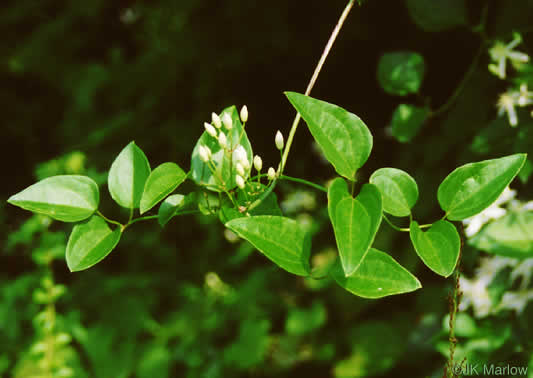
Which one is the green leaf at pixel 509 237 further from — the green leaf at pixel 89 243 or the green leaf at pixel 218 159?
the green leaf at pixel 89 243

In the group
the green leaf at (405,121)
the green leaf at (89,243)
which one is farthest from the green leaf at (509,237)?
the green leaf at (89,243)

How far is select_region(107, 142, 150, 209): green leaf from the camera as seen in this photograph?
0.60m

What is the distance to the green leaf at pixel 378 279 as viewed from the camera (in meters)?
0.49

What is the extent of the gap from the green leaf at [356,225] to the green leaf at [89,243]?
25cm

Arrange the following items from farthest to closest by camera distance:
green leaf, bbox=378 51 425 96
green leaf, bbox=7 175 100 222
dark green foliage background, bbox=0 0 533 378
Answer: dark green foliage background, bbox=0 0 533 378
green leaf, bbox=378 51 425 96
green leaf, bbox=7 175 100 222

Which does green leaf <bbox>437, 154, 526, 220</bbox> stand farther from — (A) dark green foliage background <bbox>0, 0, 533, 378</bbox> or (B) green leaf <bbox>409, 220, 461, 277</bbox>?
(A) dark green foliage background <bbox>0, 0, 533, 378</bbox>

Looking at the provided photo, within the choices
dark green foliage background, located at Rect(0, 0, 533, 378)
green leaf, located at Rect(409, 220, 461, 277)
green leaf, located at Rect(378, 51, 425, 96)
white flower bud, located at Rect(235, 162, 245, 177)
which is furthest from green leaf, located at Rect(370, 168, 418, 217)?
dark green foliage background, located at Rect(0, 0, 533, 378)

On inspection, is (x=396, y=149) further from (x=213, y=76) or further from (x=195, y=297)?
(x=195, y=297)

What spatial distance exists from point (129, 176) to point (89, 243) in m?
0.09

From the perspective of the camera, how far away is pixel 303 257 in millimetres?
531

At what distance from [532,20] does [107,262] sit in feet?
5.47

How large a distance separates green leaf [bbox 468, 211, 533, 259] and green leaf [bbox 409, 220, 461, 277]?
290 millimetres

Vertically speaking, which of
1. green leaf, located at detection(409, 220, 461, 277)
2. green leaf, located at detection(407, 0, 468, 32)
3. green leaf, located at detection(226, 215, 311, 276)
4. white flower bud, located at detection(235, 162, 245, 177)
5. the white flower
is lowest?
green leaf, located at detection(409, 220, 461, 277)

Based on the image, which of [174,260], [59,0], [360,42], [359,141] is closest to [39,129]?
[59,0]
